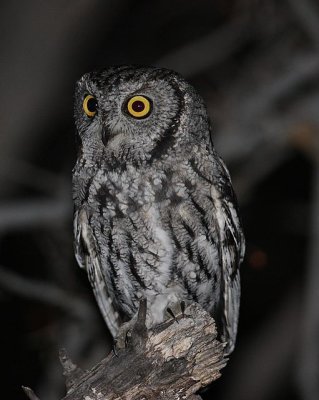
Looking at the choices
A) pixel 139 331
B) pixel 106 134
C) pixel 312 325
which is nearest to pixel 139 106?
pixel 106 134

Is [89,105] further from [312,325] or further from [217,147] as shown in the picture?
[312,325]

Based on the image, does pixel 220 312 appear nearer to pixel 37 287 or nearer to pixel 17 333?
pixel 37 287

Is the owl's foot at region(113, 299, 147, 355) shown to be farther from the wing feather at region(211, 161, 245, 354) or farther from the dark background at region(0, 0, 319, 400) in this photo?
the dark background at region(0, 0, 319, 400)

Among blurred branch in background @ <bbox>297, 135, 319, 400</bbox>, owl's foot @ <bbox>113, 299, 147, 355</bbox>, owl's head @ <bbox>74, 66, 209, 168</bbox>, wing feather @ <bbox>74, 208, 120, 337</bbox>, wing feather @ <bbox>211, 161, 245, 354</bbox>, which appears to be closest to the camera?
owl's foot @ <bbox>113, 299, 147, 355</bbox>

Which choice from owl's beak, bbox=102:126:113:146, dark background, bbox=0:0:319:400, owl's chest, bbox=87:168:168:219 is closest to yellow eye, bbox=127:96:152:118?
owl's beak, bbox=102:126:113:146

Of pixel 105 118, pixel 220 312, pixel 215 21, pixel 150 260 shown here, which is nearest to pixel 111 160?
pixel 105 118

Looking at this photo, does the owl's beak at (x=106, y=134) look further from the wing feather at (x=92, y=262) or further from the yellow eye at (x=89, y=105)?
the wing feather at (x=92, y=262)

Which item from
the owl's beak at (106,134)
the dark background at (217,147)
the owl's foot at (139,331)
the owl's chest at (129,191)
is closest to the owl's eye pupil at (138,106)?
the owl's beak at (106,134)
